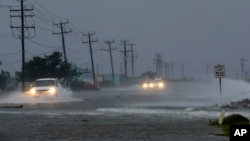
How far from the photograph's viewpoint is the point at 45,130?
79.2 ft

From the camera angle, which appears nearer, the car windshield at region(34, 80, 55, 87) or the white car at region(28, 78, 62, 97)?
the white car at region(28, 78, 62, 97)

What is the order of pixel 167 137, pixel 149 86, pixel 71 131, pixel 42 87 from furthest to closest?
pixel 149 86, pixel 42 87, pixel 71 131, pixel 167 137

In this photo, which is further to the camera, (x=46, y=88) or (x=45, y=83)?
(x=45, y=83)

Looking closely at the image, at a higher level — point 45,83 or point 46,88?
point 45,83

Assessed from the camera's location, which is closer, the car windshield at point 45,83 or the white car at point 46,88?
the white car at point 46,88

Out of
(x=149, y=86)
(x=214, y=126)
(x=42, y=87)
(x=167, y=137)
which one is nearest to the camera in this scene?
(x=167, y=137)

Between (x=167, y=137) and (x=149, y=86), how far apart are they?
10440cm

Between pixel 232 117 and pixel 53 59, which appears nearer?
pixel 232 117

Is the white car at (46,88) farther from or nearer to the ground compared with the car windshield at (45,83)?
nearer to the ground

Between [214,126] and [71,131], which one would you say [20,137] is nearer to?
[71,131]

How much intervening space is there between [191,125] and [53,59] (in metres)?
88.4

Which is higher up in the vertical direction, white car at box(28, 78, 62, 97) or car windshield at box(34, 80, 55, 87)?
car windshield at box(34, 80, 55, 87)

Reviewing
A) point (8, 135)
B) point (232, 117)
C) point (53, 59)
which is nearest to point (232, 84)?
point (53, 59)

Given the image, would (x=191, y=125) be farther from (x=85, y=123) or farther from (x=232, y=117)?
(x=85, y=123)
